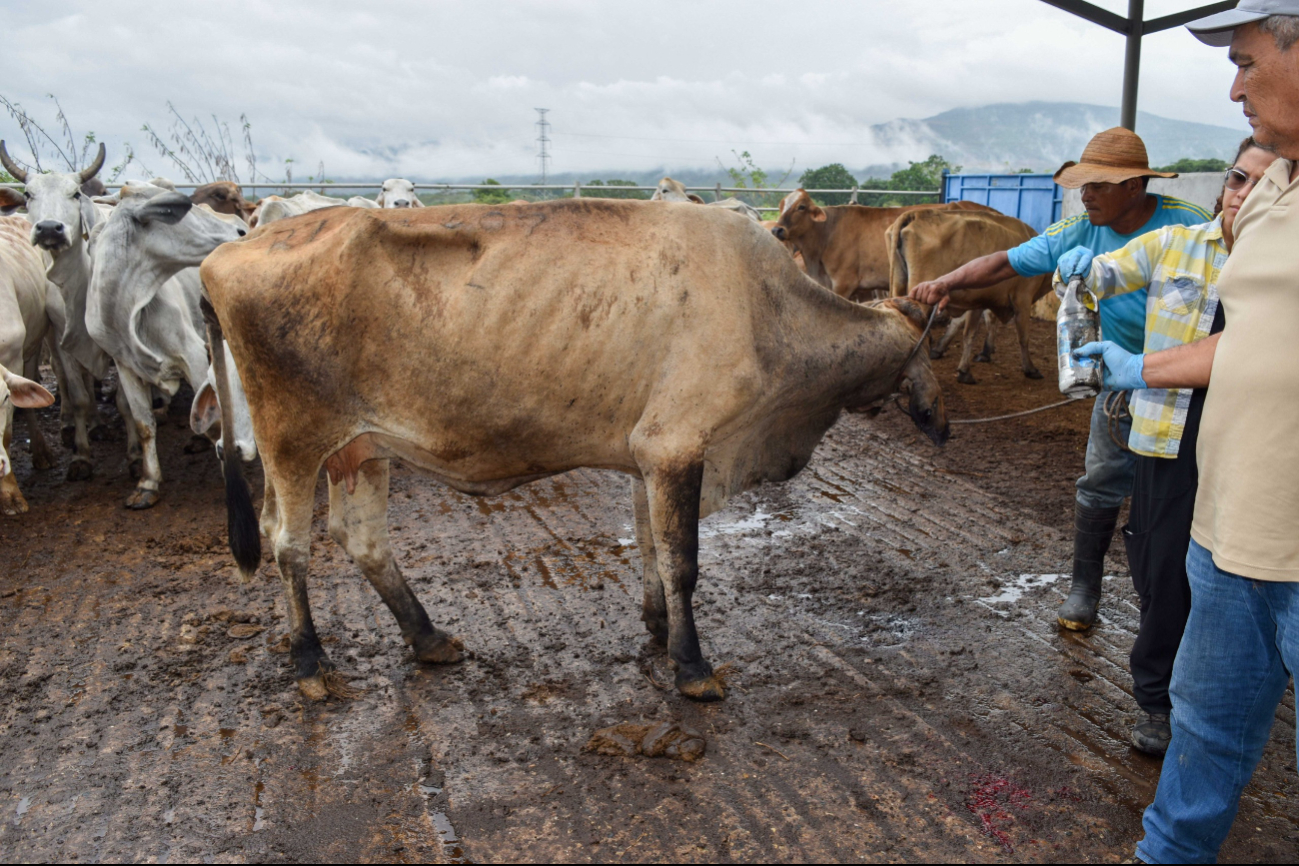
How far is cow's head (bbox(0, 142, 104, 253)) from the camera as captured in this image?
656 cm

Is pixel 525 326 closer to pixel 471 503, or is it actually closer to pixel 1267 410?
pixel 1267 410

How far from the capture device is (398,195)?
10102 mm

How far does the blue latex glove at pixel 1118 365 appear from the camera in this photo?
93.1 inches

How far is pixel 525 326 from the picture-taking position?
359 cm

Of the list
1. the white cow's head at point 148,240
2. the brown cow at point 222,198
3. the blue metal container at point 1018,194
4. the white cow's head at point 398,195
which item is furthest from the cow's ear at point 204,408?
the blue metal container at point 1018,194

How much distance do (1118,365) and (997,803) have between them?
151 cm

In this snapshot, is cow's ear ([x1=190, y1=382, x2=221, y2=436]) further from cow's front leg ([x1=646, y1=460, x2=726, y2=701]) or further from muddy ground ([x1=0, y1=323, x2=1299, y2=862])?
cow's front leg ([x1=646, y1=460, x2=726, y2=701])

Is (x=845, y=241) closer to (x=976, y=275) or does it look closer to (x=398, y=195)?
(x=398, y=195)

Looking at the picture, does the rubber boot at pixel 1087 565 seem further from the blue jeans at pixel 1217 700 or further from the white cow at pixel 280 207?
the white cow at pixel 280 207

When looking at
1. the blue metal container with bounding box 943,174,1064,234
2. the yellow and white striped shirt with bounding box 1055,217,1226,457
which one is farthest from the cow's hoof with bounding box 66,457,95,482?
the blue metal container with bounding box 943,174,1064,234

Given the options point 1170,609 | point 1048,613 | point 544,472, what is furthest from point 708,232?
point 1048,613

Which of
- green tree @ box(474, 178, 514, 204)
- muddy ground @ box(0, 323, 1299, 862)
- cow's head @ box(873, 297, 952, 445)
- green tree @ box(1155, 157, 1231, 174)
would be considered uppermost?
green tree @ box(1155, 157, 1231, 174)

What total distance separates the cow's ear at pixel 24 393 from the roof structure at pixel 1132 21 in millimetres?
9782

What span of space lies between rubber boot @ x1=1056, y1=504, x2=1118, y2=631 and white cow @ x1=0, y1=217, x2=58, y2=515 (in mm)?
5389
